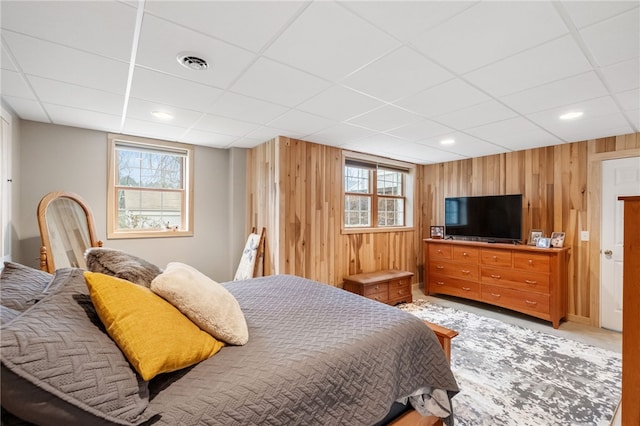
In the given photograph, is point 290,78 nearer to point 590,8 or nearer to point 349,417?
point 590,8

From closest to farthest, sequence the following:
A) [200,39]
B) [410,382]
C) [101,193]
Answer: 1. [410,382]
2. [200,39]
3. [101,193]

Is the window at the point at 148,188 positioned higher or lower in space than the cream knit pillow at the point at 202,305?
higher

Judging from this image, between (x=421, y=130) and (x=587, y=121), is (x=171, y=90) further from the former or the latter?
(x=587, y=121)

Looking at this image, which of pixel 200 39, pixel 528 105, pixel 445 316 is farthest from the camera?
pixel 445 316

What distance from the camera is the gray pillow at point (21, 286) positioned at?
1.07 m

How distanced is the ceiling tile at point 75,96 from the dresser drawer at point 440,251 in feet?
15.3

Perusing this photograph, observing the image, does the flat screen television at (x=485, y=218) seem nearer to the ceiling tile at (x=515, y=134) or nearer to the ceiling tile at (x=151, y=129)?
the ceiling tile at (x=515, y=134)

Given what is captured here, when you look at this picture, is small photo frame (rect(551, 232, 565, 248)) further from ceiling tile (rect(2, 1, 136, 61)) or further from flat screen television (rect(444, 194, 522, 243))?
ceiling tile (rect(2, 1, 136, 61))

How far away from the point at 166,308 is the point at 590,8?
2.48m

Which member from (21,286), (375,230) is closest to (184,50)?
(21,286)

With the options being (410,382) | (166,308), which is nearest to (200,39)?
(166,308)

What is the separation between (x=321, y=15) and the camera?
1434mm

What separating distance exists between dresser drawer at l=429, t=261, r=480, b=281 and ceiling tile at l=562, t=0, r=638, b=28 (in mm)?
3475

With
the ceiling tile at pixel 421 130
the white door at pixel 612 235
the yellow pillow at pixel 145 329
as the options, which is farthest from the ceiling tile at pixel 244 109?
the white door at pixel 612 235
